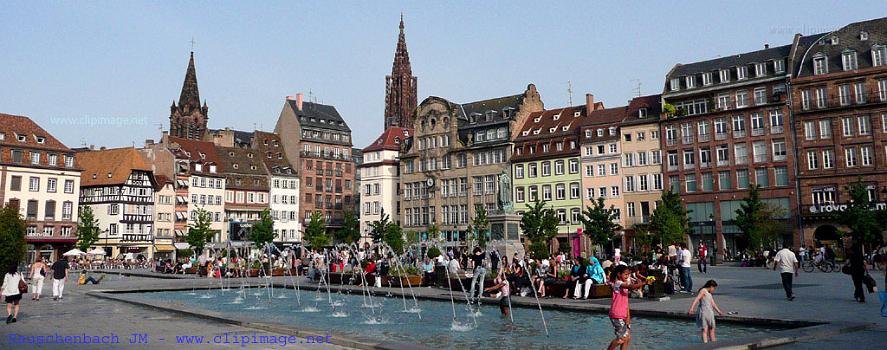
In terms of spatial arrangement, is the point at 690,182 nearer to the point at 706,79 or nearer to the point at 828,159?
the point at 706,79

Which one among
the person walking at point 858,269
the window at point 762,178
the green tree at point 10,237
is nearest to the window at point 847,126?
the window at point 762,178

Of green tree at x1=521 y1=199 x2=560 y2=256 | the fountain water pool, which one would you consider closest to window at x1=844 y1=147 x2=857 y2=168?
green tree at x1=521 y1=199 x2=560 y2=256

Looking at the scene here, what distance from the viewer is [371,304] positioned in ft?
71.8

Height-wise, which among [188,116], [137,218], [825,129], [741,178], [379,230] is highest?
[188,116]

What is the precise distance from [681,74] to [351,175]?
169 ft

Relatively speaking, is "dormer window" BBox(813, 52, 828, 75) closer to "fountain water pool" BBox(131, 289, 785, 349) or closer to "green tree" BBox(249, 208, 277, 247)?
"fountain water pool" BBox(131, 289, 785, 349)

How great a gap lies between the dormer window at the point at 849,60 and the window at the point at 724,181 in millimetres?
12615

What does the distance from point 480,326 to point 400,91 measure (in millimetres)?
132510

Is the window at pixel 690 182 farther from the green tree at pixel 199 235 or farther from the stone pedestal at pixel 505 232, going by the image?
the green tree at pixel 199 235

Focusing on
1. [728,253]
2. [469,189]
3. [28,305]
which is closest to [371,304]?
[28,305]

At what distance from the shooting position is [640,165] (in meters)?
68.4

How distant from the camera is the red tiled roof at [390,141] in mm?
91500

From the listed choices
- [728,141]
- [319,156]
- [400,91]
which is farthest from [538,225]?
[400,91]

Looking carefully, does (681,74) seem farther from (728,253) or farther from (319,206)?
(319,206)
